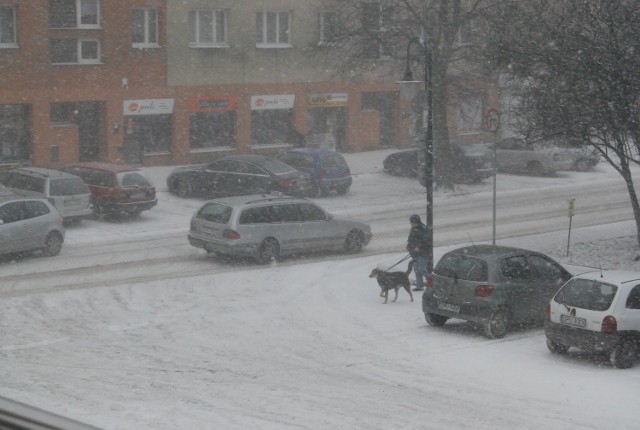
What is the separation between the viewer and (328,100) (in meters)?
40.9

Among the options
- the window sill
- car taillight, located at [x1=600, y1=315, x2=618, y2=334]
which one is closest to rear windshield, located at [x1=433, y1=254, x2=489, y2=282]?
car taillight, located at [x1=600, y1=315, x2=618, y2=334]

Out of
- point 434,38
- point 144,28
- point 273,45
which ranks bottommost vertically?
point 434,38

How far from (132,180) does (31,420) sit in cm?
2511

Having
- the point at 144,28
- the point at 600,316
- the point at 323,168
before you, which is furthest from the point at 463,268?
the point at 144,28

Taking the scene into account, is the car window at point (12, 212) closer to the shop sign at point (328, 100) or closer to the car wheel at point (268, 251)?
the car wheel at point (268, 251)

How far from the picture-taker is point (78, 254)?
21.8 meters

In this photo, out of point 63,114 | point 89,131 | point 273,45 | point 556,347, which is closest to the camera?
point 556,347

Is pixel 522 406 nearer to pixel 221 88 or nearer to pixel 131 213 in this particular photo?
pixel 131 213

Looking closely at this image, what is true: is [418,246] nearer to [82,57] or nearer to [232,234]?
[232,234]

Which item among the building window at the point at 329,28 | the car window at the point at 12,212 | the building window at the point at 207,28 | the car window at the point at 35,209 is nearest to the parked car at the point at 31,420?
the car window at the point at 12,212

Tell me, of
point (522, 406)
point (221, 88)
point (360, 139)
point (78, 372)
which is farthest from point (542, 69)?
point (360, 139)

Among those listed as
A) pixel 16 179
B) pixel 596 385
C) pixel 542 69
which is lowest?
pixel 596 385

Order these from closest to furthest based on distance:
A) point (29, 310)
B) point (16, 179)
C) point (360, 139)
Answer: point (29, 310) < point (16, 179) < point (360, 139)

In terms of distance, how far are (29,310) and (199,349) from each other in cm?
372
